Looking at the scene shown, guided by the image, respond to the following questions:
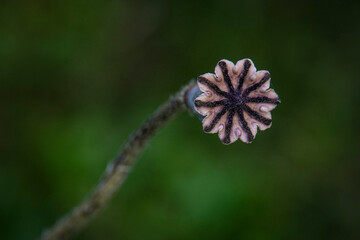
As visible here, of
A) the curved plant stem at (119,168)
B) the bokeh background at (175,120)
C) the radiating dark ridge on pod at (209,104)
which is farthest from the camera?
the bokeh background at (175,120)

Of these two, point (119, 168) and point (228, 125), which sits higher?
point (119, 168)

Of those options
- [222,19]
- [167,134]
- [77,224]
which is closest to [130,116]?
[167,134]

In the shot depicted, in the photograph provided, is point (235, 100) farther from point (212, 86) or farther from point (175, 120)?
point (175, 120)

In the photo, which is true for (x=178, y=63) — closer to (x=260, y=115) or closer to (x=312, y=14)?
(x=312, y=14)

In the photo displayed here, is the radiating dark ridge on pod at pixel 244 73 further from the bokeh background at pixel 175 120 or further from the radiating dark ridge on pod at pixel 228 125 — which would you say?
the bokeh background at pixel 175 120

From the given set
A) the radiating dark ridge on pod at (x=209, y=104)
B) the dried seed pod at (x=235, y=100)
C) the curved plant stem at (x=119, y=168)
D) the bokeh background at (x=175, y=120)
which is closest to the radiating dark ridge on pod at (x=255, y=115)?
the dried seed pod at (x=235, y=100)

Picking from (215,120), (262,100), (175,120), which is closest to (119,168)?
(215,120)
